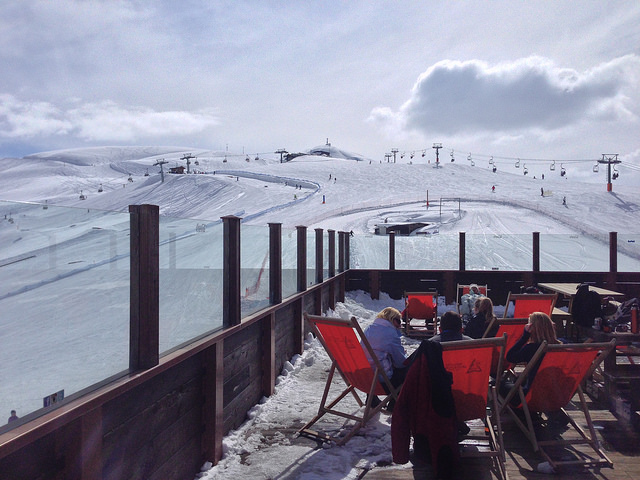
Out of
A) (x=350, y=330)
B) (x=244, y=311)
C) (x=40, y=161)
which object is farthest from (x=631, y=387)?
(x=40, y=161)

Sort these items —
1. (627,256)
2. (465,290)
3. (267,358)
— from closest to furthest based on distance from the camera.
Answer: (267,358) < (465,290) < (627,256)

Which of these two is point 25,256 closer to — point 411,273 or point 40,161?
point 411,273

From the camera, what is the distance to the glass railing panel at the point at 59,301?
190 cm

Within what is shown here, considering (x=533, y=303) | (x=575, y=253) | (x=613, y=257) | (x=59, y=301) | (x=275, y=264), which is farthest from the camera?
(x=575, y=253)

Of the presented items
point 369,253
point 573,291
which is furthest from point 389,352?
point 369,253

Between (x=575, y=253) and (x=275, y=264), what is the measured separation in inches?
491

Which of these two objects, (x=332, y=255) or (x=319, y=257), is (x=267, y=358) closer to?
(x=319, y=257)

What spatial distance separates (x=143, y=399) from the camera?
9.36 ft

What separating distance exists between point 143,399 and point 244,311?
208 centimetres

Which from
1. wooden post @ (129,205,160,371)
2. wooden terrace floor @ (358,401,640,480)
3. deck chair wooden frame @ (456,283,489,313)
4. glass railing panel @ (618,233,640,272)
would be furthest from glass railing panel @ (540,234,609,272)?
wooden post @ (129,205,160,371)

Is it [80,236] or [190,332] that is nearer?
[80,236]

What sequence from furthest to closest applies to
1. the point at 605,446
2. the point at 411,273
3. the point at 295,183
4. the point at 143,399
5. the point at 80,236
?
the point at 295,183
the point at 411,273
the point at 605,446
the point at 143,399
the point at 80,236

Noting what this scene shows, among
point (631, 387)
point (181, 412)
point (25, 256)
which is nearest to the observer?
point (25, 256)

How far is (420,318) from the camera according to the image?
33.0 feet
